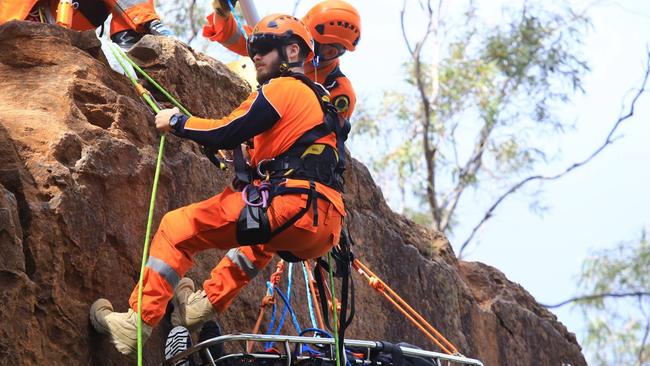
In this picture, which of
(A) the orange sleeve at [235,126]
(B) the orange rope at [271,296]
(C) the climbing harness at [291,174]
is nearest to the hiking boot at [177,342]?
(C) the climbing harness at [291,174]

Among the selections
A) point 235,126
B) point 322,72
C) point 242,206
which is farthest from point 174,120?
point 322,72

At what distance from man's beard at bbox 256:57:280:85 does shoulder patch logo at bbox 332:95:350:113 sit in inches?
81.0

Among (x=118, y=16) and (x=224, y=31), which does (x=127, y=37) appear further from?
(x=224, y=31)

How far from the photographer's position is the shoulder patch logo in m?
9.00

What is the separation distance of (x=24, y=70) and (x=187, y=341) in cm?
209

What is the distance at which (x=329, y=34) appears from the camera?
9180mm

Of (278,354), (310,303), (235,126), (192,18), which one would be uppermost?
(192,18)

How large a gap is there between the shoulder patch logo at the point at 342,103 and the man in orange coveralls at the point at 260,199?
2072 millimetres

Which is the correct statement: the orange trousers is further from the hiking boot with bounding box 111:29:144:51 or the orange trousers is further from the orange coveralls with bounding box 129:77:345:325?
the hiking boot with bounding box 111:29:144:51

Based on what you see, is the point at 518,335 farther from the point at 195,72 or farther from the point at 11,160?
the point at 11,160

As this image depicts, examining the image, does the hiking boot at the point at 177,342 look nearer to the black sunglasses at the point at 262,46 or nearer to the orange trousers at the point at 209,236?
the orange trousers at the point at 209,236

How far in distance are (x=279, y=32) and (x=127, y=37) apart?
2.60m

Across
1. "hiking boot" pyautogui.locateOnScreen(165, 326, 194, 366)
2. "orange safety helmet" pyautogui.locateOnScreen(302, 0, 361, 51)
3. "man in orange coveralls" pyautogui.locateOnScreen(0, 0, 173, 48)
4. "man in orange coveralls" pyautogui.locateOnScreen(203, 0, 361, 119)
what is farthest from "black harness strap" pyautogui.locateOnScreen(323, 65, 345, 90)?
"hiking boot" pyautogui.locateOnScreen(165, 326, 194, 366)

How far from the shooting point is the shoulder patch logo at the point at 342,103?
9000mm
